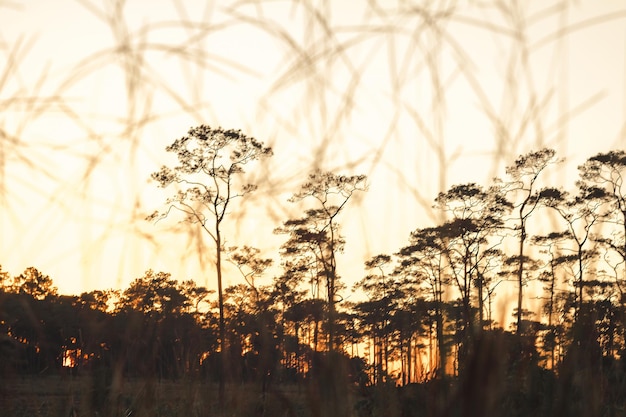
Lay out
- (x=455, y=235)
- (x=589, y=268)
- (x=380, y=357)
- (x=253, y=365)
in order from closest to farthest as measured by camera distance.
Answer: (x=455, y=235), (x=380, y=357), (x=589, y=268), (x=253, y=365)

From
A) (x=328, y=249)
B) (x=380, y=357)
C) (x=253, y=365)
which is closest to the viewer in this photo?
(x=328, y=249)

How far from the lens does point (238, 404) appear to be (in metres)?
2.60

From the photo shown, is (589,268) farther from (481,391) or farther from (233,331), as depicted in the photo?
(481,391)

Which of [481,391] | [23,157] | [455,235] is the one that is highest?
[23,157]

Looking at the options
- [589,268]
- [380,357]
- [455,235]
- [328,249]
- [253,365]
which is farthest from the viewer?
[253,365]

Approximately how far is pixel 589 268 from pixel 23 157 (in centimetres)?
220

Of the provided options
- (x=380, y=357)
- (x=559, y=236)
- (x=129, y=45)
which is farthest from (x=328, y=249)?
(x=559, y=236)

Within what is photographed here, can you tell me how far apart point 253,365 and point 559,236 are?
4.70ft

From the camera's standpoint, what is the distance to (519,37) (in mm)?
2215

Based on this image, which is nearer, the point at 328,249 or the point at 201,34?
the point at 328,249

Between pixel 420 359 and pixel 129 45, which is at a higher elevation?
pixel 129 45

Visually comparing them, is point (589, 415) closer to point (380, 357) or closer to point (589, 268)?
point (380, 357)

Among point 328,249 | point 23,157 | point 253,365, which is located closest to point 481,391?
point 328,249

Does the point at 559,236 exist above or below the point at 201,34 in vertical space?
below
